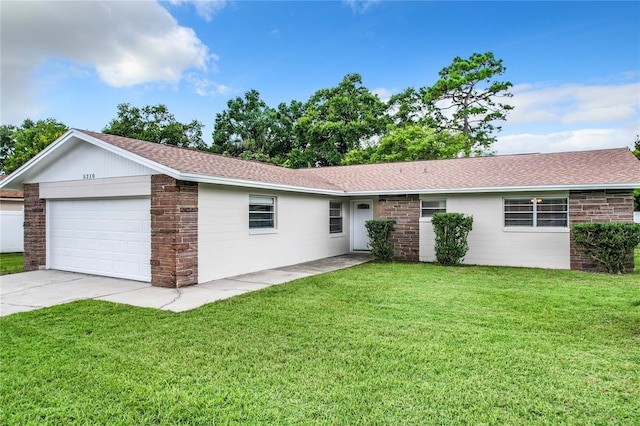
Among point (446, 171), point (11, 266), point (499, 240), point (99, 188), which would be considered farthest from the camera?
point (446, 171)

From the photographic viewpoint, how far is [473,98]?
94.0 feet

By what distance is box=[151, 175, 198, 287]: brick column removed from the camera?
7762mm

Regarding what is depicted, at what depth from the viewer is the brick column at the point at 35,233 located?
10352 millimetres

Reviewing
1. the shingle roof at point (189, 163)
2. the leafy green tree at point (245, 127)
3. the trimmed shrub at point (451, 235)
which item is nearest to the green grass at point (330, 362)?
the shingle roof at point (189, 163)

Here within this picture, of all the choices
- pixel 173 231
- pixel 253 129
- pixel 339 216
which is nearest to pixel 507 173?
pixel 339 216

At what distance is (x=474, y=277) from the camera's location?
9258 mm

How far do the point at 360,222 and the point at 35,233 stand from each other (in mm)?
10606

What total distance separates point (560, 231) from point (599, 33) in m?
7.92

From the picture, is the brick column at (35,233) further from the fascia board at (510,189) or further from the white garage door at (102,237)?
the fascia board at (510,189)

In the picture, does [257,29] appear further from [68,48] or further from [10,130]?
[10,130]

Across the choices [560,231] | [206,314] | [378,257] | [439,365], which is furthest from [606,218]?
[206,314]

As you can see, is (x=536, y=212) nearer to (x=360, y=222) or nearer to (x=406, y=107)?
(x=360, y=222)

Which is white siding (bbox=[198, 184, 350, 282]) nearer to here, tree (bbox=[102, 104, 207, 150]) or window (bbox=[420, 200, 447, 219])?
window (bbox=[420, 200, 447, 219])

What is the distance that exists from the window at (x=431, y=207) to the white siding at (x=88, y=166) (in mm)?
8379
